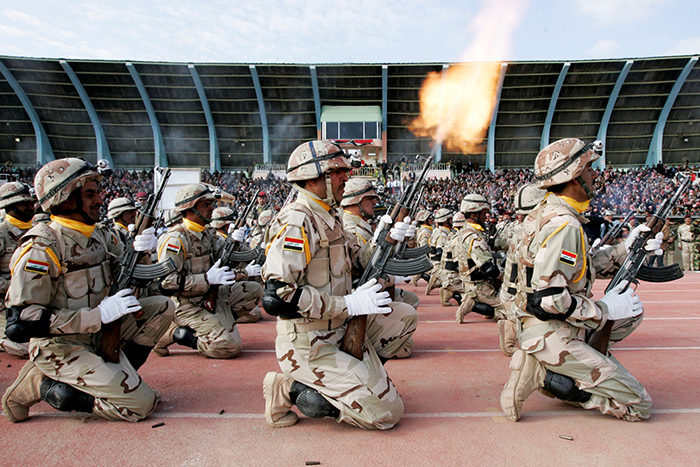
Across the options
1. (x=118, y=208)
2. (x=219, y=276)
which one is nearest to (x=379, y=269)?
(x=219, y=276)

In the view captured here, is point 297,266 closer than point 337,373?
Yes

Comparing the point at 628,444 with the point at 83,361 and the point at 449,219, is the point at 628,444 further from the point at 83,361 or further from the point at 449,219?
the point at 449,219

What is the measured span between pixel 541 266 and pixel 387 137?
1360 inches

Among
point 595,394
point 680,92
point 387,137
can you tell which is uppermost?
point 680,92

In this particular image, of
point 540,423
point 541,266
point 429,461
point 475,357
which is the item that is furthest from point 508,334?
point 429,461

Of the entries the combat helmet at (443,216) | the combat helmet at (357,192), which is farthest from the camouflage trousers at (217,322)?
the combat helmet at (443,216)

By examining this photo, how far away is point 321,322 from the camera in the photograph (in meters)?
4.14

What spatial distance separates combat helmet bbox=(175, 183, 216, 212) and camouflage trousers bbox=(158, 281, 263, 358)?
1.32m

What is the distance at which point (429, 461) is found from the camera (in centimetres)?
354

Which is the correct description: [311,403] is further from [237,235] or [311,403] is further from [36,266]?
[237,235]

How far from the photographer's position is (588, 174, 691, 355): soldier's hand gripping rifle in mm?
4332

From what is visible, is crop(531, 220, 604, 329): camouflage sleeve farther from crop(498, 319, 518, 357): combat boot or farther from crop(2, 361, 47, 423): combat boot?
crop(2, 361, 47, 423): combat boot

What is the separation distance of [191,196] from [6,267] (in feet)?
8.64

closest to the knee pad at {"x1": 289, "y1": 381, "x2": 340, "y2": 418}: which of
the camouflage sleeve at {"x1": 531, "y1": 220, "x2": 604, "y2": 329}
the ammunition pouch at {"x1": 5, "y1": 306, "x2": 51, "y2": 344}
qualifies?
the camouflage sleeve at {"x1": 531, "y1": 220, "x2": 604, "y2": 329}
